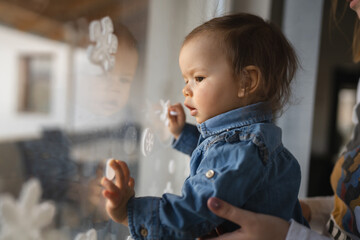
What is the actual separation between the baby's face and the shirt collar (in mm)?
18

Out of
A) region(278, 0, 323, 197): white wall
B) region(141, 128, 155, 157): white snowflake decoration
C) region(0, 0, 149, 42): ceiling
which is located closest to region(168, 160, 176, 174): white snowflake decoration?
region(141, 128, 155, 157): white snowflake decoration

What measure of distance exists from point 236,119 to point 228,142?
5cm

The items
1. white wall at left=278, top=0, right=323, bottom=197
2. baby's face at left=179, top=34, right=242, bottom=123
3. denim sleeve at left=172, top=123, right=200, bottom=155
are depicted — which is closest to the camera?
baby's face at left=179, top=34, right=242, bottom=123

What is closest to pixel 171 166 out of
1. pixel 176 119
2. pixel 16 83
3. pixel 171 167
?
pixel 171 167

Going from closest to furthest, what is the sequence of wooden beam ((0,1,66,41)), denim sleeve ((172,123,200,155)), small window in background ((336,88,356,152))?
wooden beam ((0,1,66,41)) → denim sleeve ((172,123,200,155)) → small window in background ((336,88,356,152))

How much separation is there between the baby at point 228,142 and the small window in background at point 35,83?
0.48ft

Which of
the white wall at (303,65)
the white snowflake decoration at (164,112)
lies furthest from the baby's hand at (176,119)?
the white wall at (303,65)

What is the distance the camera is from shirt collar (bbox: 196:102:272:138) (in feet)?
1.73

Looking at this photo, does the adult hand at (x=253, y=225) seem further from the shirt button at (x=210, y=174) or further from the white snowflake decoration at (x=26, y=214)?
the white snowflake decoration at (x=26, y=214)

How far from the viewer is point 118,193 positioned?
16.9 inches

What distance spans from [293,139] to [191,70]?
695 mm

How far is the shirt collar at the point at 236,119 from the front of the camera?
528mm

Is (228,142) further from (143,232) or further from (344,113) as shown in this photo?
(344,113)

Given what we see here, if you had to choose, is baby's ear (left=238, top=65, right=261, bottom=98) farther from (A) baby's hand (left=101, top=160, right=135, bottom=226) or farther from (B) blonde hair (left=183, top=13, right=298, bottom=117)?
(A) baby's hand (left=101, top=160, right=135, bottom=226)
